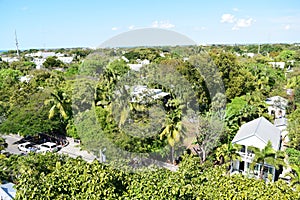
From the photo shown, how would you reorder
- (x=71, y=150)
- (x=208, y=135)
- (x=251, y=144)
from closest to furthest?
(x=251, y=144)
(x=208, y=135)
(x=71, y=150)

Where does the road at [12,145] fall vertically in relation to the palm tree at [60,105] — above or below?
below

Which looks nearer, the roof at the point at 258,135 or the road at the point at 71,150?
the roof at the point at 258,135

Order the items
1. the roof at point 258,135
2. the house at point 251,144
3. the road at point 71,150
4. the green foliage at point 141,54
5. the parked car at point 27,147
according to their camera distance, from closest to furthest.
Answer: the house at point 251,144 → the roof at point 258,135 → the road at point 71,150 → the parked car at point 27,147 → the green foliage at point 141,54

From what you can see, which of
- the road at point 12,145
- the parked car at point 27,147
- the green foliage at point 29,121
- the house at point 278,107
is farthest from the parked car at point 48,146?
the house at point 278,107

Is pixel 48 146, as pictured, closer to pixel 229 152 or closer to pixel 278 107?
pixel 229 152

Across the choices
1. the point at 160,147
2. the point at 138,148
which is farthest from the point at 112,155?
Result: the point at 160,147

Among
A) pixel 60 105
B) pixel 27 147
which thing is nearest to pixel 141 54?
pixel 60 105

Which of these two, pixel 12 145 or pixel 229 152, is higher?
pixel 229 152

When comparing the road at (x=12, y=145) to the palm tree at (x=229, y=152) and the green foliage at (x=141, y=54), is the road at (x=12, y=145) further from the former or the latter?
the green foliage at (x=141, y=54)

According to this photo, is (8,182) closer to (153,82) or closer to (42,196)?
(42,196)
